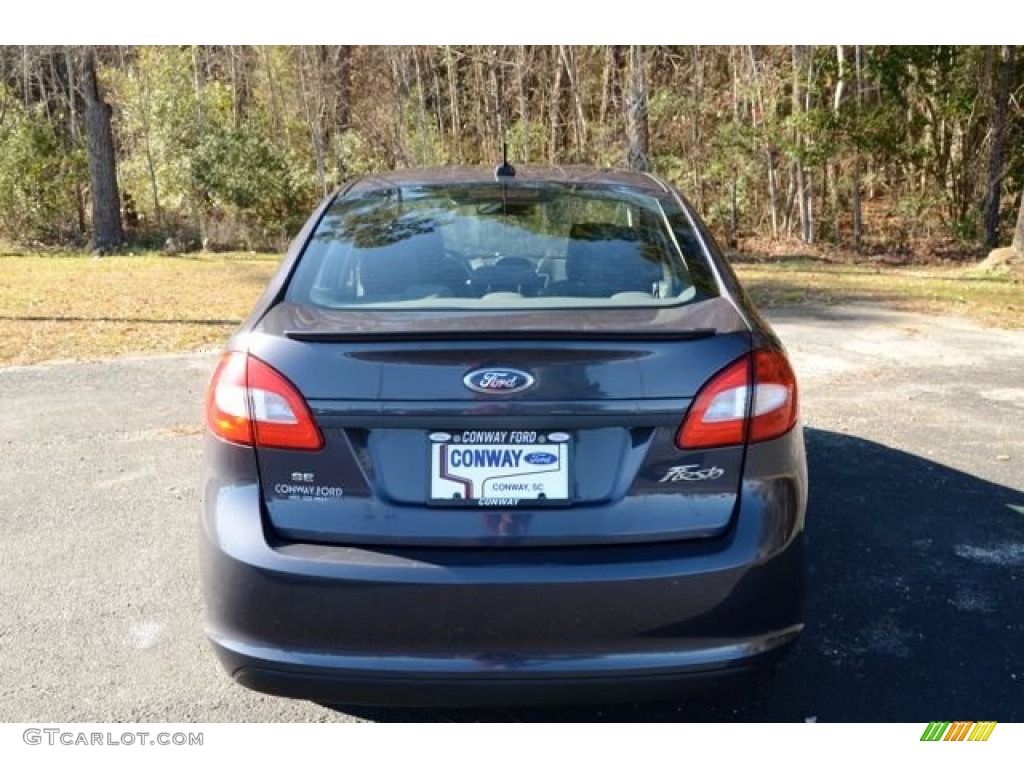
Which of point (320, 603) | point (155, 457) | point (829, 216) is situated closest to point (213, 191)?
point (829, 216)

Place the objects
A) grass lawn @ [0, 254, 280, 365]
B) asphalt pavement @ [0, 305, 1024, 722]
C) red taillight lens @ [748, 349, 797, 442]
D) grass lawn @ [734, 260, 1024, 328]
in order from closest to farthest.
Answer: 1. red taillight lens @ [748, 349, 797, 442]
2. asphalt pavement @ [0, 305, 1024, 722]
3. grass lawn @ [0, 254, 280, 365]
4. grass lawn @ [734, 260, 1024, 328]

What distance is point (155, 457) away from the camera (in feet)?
17.2

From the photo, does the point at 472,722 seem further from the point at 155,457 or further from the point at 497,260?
the point at 155,457

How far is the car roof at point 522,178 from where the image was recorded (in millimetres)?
3461

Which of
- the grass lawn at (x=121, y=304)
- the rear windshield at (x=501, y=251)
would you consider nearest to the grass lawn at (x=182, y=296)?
the grass lawn at (x=121, y=304)

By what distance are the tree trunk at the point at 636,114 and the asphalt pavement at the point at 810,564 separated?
10802 millimetres

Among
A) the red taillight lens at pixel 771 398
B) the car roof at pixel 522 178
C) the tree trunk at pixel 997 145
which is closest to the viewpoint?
the red taillight lens at pixel 771 398

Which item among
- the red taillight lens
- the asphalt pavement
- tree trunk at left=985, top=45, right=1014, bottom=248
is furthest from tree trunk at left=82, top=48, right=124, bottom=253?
the red taillight lens

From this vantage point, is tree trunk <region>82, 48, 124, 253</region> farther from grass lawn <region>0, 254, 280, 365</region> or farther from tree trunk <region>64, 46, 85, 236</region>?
grass lawn <region>0, 254, 280, 365</region>
